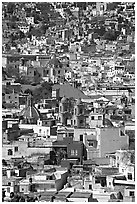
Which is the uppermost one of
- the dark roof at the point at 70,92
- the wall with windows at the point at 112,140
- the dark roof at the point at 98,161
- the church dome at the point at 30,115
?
the wall with windows at the point at 112,140

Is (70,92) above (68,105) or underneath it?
underneath

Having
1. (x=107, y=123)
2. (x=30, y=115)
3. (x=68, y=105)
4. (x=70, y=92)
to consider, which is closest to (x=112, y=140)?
(x=107, y=123)

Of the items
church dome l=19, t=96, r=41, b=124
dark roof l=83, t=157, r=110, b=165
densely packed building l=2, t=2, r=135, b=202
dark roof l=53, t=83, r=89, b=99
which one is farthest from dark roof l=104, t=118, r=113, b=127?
dark roof l=53, t=83, r=89, b=99

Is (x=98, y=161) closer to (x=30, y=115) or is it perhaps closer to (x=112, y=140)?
(x=112, y=140)

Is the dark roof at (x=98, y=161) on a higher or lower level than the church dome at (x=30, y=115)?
lower

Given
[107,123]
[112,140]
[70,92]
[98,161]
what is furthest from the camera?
[70,92]

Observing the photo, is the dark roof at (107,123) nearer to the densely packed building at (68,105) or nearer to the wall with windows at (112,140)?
the densely packed building at (68,105)

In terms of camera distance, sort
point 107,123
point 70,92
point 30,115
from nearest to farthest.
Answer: point 107,123 → point 30,115 → point 70,92

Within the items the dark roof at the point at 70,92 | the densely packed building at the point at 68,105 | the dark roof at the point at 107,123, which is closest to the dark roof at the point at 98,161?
the densely packed building at the point at 68,105

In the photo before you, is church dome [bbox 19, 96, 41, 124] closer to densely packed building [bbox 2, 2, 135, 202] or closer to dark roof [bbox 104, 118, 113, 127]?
densely packed building [bbox 2, 2, 135, 202]
